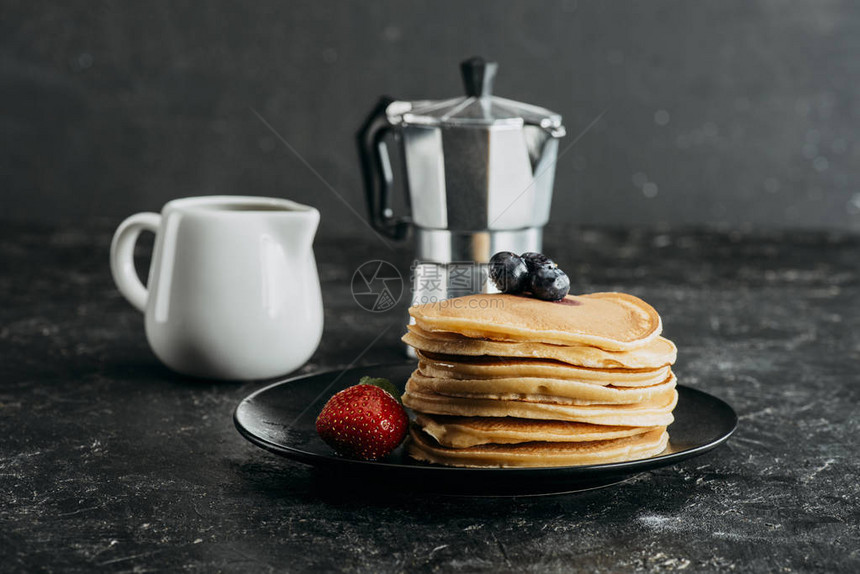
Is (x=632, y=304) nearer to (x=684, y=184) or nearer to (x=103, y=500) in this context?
(x=103, y=500)

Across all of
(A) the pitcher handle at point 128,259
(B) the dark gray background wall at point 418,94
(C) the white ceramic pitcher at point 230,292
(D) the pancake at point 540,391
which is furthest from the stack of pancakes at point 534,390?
(B) the dark gray background wall at point 418,94

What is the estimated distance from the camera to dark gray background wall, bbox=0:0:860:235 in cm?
242

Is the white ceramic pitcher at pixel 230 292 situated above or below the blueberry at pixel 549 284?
below

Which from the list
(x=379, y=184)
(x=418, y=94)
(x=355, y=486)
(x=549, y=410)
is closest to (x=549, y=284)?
(x=549, y=410)

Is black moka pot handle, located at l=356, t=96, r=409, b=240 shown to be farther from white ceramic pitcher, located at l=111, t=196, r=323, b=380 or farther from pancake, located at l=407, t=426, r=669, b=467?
pancake, located at l=407, t=426, r=669, b=467

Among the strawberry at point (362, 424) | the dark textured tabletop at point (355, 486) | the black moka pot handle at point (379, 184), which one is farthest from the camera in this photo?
the black moka pot handle at point (379, 184)

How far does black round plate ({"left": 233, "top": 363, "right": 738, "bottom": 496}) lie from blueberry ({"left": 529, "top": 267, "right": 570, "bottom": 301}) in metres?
0.17

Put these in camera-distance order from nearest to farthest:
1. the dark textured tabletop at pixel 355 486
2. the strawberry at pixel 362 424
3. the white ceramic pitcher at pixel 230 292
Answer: the dark textured tabletop at pixel 355 486 → the strawberry at pixel 362 424 → the white ceramic pitcher at pixel 230 292

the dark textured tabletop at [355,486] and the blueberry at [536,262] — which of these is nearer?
the dark textured tabletop at [355,486]

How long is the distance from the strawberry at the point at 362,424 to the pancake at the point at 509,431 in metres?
0.03

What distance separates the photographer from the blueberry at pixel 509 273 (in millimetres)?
894

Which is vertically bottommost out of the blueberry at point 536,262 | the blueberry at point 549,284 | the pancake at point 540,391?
the pancake at point 540,391

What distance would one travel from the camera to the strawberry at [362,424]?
82cm

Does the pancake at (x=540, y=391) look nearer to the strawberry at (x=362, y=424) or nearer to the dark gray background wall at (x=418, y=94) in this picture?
the strawberry at (x=362, y=424)
